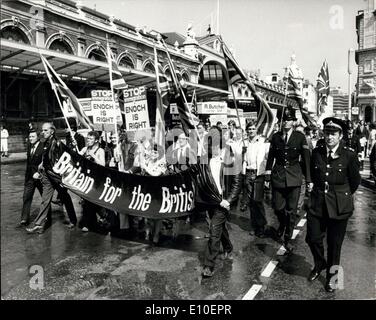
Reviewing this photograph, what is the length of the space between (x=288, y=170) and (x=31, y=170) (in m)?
4.70

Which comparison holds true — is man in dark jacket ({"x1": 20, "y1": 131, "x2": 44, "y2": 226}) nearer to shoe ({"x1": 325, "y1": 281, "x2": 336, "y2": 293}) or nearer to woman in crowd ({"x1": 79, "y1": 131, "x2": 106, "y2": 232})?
woman in crowd ({"x1": 79, "y1": 131, "x2": 106, "y2": 232})

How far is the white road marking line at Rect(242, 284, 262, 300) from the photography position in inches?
179

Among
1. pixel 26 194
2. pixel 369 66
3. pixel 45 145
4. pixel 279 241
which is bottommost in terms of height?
pixel 279 241

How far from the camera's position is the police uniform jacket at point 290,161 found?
653 cm

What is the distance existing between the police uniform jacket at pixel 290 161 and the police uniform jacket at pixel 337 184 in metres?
1.36

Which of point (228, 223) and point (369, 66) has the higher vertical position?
point (369, 66)

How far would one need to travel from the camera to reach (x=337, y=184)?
4977 millimetres

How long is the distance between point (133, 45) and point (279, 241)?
35.2 m

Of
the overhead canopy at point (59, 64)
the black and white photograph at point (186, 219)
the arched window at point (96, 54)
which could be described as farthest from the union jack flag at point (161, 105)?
the arched window at point (96, 54)

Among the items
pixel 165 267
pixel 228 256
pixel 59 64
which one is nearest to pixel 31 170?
pixel 165 267

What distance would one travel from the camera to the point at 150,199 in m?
6.28

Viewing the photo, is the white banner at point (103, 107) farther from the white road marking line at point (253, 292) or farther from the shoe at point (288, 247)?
the white road marking line at point (253, 292)
